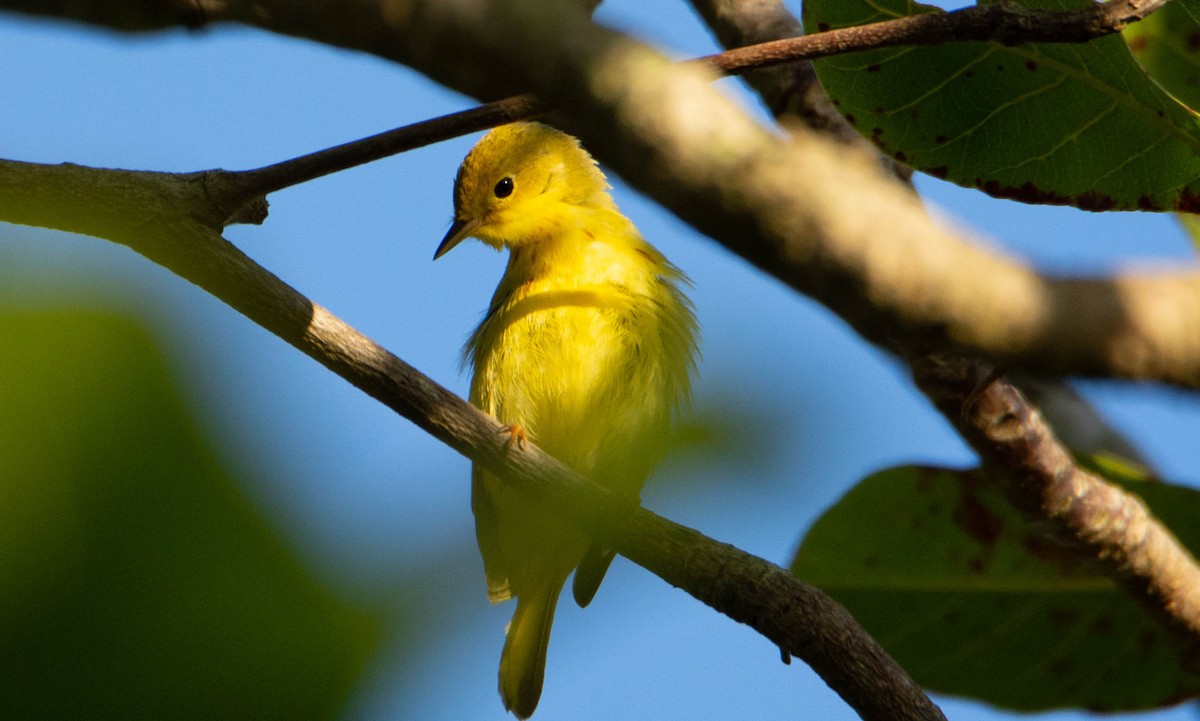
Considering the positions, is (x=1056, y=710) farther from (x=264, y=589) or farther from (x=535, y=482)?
(x=264, y=589)

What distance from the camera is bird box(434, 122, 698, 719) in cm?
474

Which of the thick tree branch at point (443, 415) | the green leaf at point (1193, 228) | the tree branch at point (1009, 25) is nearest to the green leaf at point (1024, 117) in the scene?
the tree branch at point (1009, 25)

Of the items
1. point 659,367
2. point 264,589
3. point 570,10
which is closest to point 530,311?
point 659,367

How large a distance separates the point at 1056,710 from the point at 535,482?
2.13 metres

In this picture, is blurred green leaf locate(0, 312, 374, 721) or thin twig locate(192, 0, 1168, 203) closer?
blurred green leaf locate(0, 312, 374, 721)

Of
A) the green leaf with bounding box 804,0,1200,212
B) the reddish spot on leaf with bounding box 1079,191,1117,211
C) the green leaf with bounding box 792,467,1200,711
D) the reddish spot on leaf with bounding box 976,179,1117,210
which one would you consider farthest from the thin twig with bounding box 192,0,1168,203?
the green leaf with bounding box 792,467,1200,711

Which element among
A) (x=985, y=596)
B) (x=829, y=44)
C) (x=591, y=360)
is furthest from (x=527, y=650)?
(x=829, y=44)

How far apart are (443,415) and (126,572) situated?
6.70ft

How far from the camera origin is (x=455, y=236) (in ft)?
18.4

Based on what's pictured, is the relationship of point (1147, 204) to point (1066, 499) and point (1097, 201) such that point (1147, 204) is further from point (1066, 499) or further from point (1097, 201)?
point (1066, 499)

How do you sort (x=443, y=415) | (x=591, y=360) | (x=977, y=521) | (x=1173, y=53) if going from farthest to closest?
(x=591, y=360)
(x=977, y=521)
(x=1173, y=53)
(x=443, y=415)

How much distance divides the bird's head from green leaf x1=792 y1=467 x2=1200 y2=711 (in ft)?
7.40

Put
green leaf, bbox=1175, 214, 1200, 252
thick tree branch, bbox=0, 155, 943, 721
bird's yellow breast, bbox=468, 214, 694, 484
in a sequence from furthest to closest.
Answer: bird's yellow breast, bbox=468, 214, 694, 484 → green leaf, bbox=1175, 214, 1200, 252 → thick tree branch, bbox=0, 155, 943, 721

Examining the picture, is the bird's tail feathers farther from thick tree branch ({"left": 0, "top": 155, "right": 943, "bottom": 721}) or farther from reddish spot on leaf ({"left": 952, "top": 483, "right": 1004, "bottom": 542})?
thick tree branch ({"left": 0, "top": 155, "right": 943, "bottom": 721})
